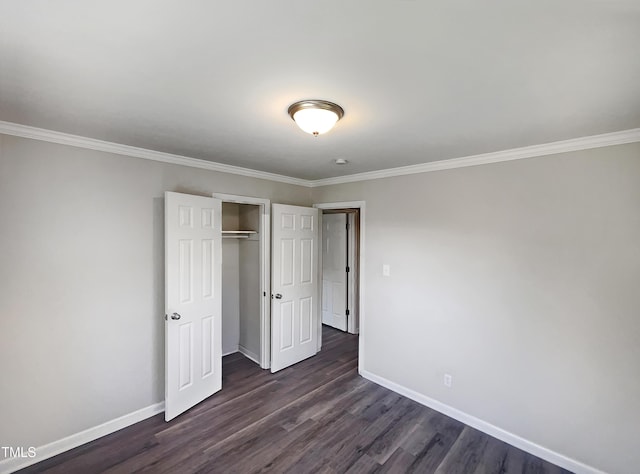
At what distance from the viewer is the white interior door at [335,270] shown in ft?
17.1

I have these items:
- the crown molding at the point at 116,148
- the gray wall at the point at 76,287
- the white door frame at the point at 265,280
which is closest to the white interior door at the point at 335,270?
the white door frame at the point at 265,280

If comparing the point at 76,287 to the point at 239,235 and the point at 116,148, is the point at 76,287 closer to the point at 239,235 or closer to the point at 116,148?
the point at 116,148

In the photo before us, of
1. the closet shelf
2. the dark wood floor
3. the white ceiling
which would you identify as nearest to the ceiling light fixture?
the white ceiling

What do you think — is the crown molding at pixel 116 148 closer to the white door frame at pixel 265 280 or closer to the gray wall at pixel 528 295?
the white door frame at pixel 265 280

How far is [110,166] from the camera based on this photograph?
98.0 inches

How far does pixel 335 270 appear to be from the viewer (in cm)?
534

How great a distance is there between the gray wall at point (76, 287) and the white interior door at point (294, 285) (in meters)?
1.26

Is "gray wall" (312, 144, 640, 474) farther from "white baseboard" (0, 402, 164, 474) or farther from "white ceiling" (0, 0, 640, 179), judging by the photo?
"white baseboard" (0, 402, 164, 474)

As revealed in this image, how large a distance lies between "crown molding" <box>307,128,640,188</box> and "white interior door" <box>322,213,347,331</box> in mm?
1753

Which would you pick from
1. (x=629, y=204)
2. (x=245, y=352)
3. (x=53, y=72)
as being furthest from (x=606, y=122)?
(x=245, y=352)

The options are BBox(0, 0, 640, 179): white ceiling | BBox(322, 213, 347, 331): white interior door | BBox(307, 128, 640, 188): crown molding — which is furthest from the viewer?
BBox(322, 213, 347, 331): white interior door

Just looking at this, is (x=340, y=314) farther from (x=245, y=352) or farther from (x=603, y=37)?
(x=603, y=37)

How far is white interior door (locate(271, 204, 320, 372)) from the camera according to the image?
143 inches

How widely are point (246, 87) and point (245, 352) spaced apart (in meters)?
3.63
